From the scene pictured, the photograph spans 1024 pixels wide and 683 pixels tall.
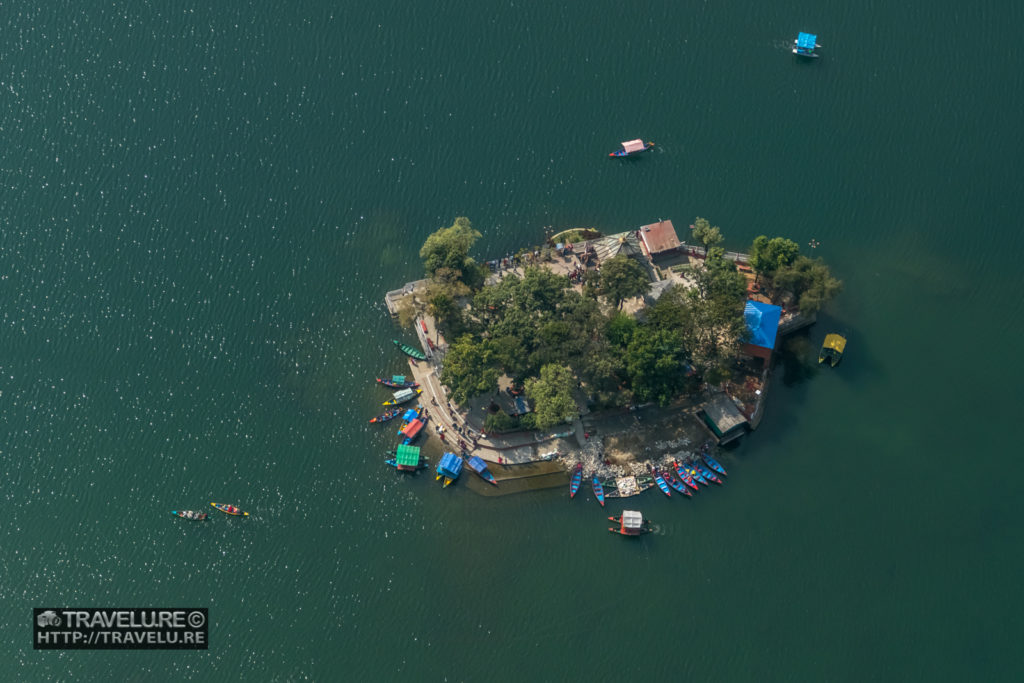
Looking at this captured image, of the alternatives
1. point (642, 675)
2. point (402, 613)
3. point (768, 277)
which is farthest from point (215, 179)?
point (642, 675)

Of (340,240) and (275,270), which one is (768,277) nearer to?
(340,240)

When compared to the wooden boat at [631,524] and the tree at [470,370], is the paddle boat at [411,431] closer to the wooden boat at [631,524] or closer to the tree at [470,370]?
the tree at [470,370]

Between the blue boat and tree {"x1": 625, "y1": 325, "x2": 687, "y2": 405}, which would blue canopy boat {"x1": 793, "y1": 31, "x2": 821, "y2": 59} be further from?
the blue boat

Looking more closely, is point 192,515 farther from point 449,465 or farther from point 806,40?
point 806,40

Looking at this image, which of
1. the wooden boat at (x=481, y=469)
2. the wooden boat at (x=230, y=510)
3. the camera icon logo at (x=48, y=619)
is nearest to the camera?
the camera icon logo at (x=48, y=619)

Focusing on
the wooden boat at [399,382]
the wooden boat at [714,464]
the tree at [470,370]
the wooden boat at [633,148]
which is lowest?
the wooden boat at [714,464]

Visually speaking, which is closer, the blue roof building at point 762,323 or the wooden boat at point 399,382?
the blue roof building at point 762,323

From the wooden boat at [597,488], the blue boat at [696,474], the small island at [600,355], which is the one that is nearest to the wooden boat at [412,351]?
the small island at [600,355]
